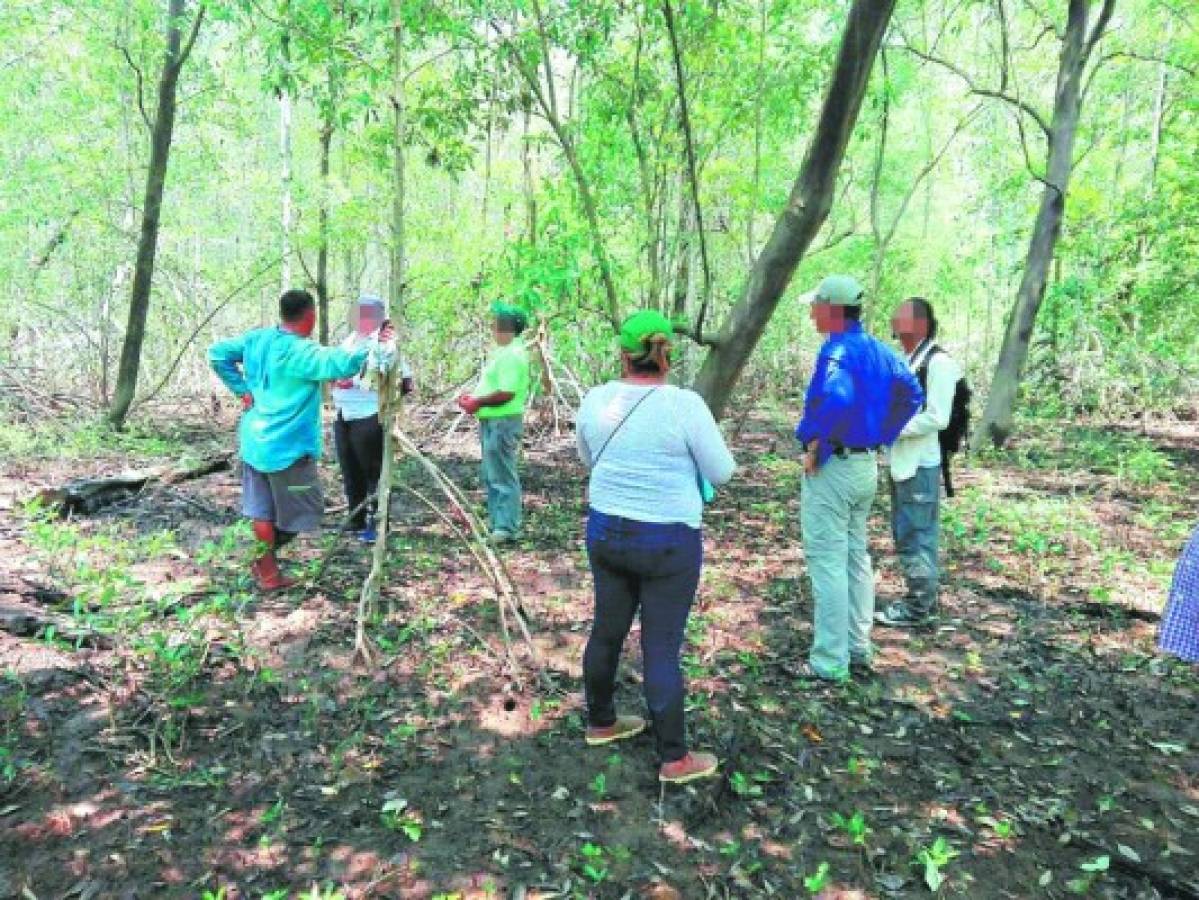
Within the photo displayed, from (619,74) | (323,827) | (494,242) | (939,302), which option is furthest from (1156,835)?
(939,302)

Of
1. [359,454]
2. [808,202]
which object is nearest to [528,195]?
[359,454]

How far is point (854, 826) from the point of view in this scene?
287 cm

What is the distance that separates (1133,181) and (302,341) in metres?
22.0

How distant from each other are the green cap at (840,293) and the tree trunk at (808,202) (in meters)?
1.08

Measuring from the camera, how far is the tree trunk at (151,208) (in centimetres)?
915

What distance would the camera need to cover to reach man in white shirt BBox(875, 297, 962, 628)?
433 cm

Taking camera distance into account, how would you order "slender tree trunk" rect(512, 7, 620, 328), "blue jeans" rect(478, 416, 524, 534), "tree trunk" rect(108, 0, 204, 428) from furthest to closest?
"tree trunk" rect(108, 0, 204, 428), "slender tree trunk" rect(512, 7, 620, 328), "blue jeans" rect(478, 416, 524, 534)

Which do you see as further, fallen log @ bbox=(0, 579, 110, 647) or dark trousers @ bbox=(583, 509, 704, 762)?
fallen log @ bbox=(0, 579, 110, 647)

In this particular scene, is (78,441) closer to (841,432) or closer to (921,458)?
(841,432)

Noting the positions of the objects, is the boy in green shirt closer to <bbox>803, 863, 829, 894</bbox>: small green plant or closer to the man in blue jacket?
the man in blue jacket

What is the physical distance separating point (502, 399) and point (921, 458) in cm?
289

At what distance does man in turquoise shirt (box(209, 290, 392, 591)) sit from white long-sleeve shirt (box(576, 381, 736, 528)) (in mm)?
2021

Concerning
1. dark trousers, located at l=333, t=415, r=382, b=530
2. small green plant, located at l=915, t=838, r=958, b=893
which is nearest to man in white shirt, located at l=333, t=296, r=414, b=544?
dark trousers, located at l=333, t=415, r=382, b=530

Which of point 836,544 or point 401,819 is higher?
A: point 836,544
